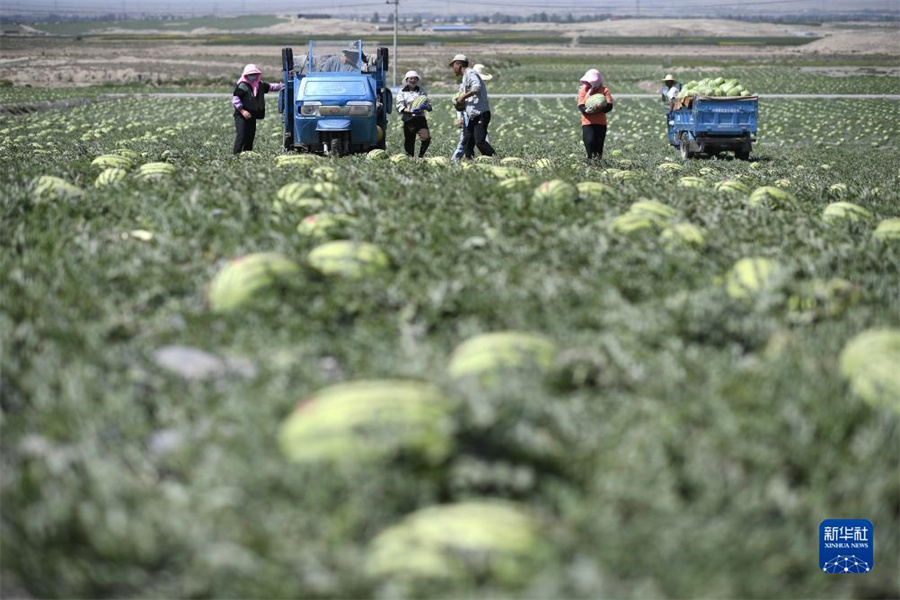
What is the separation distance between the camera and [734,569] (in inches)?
97.4

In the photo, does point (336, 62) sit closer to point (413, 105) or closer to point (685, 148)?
point (413, 105)

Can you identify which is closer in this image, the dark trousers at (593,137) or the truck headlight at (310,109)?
the dark trousers at (593,137)

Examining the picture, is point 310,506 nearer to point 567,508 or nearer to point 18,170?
point 567,508

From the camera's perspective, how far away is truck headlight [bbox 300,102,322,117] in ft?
49.5

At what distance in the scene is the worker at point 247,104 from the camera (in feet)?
48.3

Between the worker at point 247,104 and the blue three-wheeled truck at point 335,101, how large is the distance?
0.68 m

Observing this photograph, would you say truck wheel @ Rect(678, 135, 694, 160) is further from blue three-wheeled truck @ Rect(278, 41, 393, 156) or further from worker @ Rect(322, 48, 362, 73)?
worker @ Rect(322, 48, 362, 73)

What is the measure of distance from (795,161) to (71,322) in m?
16.6

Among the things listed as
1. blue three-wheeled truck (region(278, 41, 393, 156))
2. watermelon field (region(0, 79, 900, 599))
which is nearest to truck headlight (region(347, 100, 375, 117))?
blue three-wheeled truck (region(278, 41, 393, 156))

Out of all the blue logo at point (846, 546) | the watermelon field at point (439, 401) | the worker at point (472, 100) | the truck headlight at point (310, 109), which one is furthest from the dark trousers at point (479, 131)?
the blue logo at point (846, 546)

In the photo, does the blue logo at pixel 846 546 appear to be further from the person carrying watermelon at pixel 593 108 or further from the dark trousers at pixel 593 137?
the dark trousers at pixel 593 137

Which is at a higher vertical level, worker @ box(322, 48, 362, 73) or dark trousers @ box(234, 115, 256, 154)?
worker @ box(322, 48, 362, 73)

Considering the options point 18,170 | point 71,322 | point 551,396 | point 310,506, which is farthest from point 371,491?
point 18,170

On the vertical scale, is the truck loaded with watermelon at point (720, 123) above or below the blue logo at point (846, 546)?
above
